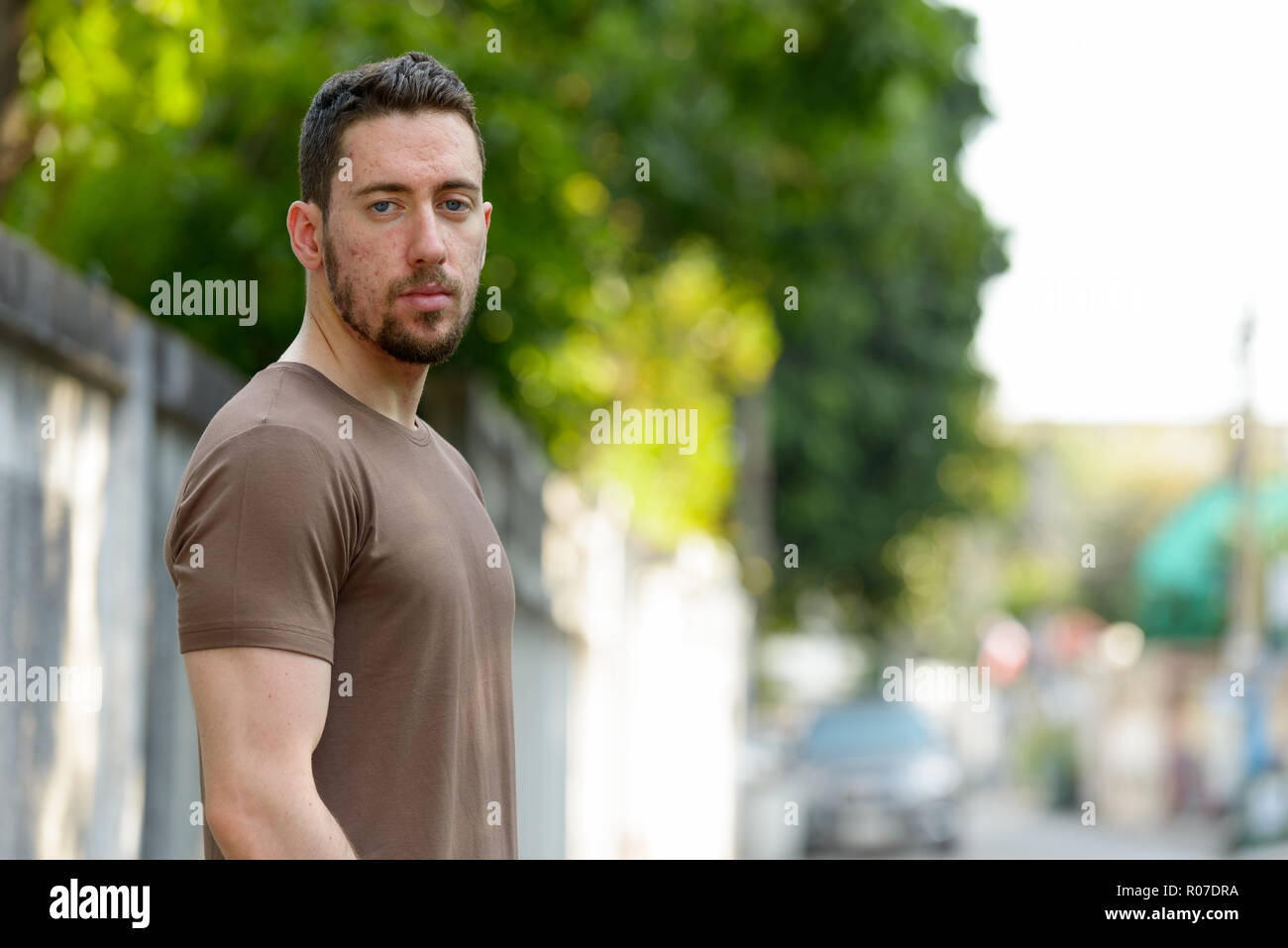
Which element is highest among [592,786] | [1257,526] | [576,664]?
[1257,526]

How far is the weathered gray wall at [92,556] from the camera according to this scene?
350 cm

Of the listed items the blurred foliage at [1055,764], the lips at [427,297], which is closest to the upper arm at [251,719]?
the lips at [427,297]

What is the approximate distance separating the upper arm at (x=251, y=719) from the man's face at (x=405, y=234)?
489 millimetres

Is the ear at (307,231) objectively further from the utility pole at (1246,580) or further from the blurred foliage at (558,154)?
the utility pole at (1246,580)

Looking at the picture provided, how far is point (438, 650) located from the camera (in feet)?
7.06

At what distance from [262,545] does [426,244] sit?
46 cm

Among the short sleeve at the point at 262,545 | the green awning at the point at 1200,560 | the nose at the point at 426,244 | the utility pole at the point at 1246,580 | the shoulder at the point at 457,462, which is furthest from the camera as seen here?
the green awning at the point at 1200,560

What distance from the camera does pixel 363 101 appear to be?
2.18 metres

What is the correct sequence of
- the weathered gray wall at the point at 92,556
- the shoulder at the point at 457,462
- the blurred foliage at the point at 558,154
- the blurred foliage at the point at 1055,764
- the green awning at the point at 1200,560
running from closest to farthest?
1. the shoulder at the point at 457,462
2. the weathered gray wall at the point at 92,556
3. the blurred foliage at the point at 558,154
4. the green awning at the point at 1200,560
5. the blurred foliage at the point at 1055,764

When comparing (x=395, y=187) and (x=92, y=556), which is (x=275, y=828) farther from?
(x=92, y=556)
